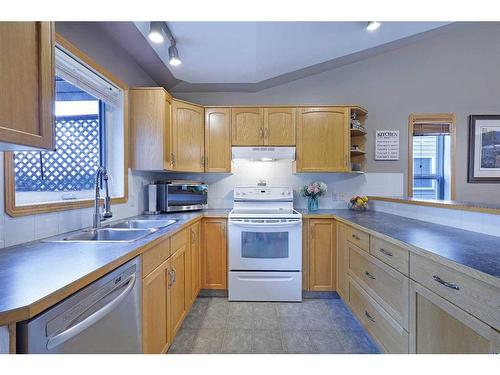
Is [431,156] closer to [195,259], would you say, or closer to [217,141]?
[217,141]

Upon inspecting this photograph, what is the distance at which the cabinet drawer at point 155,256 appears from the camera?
3.89ft

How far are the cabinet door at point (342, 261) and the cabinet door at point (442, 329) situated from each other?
2.96 ft

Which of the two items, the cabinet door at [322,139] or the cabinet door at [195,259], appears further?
the cabinet door at [322,139]

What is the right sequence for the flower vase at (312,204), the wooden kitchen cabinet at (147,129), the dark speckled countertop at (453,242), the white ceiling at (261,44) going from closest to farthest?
1. the dark speckled countertop at (453,242)
2. the white ceiling at (261,44)
3. the wooden kitchen cabinet at (147,129)
4. the flower vase at (312,204)

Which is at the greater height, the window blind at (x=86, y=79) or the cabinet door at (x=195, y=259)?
the window blind at (x=86, y=79)

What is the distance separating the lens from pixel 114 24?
1.67 meters

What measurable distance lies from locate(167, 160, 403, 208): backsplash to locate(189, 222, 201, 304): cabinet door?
0.78 meters

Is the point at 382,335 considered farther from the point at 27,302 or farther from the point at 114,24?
the point at 114,24

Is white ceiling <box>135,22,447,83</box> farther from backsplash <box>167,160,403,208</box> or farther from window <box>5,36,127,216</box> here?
backsplash <box>167,160,403,208</box>

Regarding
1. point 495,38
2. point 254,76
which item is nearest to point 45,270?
point 254,76

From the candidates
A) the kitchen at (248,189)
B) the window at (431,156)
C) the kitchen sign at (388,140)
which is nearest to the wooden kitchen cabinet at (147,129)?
the kitchen at (248,189)

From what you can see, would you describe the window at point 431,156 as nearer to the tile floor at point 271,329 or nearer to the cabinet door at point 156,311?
the tile floor at point 271,329

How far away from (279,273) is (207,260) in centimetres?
75

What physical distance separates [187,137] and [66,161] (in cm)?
116
